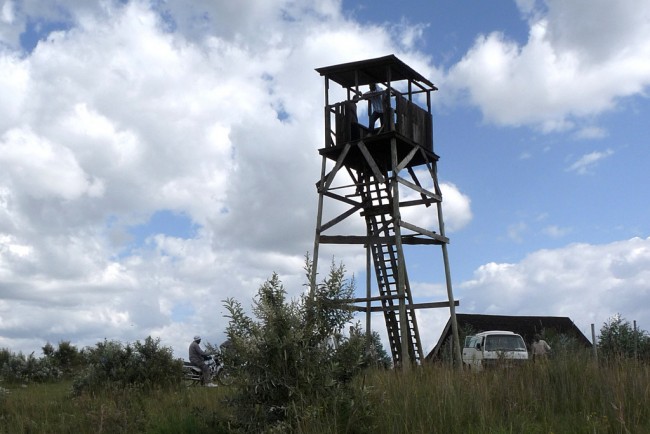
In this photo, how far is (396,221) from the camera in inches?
835

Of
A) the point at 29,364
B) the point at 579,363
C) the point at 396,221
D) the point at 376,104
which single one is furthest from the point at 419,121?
the point at 29,364

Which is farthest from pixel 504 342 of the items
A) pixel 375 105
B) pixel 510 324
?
pixel 510 324

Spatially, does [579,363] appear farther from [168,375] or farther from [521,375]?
[168,375]

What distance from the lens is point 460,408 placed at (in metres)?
11.2

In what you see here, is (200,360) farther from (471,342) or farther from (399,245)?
(471,342)

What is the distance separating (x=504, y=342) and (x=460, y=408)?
15.4 metres

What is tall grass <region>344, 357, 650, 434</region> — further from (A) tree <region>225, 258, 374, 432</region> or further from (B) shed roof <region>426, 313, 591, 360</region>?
(B) shed roof <region>426, 313, 591, 360</region>

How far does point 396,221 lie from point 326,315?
31.5 feet

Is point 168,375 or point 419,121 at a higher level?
point 419,121

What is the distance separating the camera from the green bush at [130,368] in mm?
19500

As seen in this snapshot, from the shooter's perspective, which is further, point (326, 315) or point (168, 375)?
point (168, 375)

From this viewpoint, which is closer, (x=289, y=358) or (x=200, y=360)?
(x=289, y=358)

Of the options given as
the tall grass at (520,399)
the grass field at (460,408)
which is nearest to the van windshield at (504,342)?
the grass field at (460,408)

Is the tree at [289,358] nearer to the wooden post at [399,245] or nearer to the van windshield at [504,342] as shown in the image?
the wooden post at [399,245]
